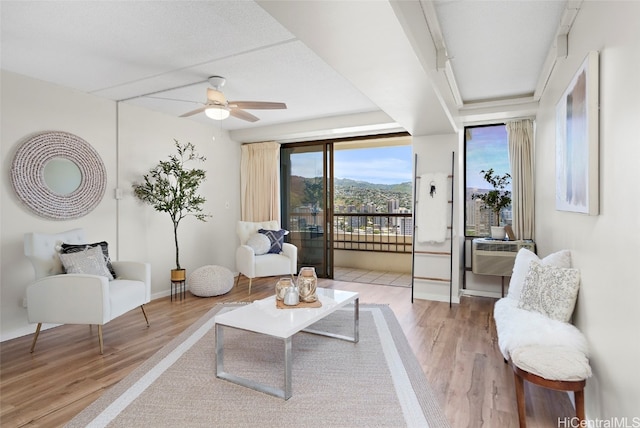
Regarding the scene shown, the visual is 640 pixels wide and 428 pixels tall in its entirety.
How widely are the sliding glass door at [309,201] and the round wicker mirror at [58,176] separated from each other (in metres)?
2.84

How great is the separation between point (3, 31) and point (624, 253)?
3.96m

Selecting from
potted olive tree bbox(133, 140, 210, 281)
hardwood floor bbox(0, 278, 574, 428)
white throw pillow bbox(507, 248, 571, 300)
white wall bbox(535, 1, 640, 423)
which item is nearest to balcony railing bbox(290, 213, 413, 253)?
hardwood floor bbox(0, 278, 574, 428)

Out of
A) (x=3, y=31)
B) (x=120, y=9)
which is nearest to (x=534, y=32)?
(x=120, y=9)

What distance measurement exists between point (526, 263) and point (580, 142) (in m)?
1.10

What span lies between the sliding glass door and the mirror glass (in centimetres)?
307

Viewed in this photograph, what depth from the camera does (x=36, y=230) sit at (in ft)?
11.2

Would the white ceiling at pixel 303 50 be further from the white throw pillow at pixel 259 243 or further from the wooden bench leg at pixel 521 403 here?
the white throw pillow at pixel 259 243

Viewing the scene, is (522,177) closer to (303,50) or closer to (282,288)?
(303,50)

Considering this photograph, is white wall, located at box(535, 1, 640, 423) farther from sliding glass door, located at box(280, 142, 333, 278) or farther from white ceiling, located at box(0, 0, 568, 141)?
sliding glass door, located at box(280, 142, 333, 278)

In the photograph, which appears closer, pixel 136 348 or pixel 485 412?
pixel 485 412

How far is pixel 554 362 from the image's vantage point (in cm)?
170

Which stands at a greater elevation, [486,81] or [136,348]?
[486,81]

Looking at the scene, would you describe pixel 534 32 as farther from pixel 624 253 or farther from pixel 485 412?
pixel 485 412

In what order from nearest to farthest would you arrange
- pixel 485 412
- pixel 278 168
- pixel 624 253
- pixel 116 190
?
pixel 624 253 → pixel 485 412 → pixel 116 190 → pixel 278 168
